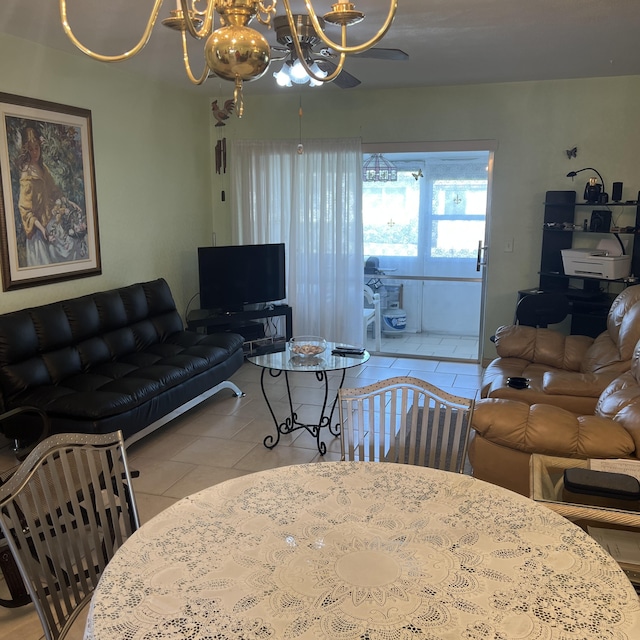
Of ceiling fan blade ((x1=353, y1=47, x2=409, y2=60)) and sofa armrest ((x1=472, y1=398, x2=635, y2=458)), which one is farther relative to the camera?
ceiling fan blade ((x1=353, y1=47, x2=409, y2=60))

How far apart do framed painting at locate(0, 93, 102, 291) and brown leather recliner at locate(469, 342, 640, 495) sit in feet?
10.1

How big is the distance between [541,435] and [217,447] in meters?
2.17

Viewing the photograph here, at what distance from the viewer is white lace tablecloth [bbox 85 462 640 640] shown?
1.21 m

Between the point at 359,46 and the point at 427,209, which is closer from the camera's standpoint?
the point at 359,46

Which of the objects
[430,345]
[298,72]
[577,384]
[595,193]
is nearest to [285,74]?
[298,72]

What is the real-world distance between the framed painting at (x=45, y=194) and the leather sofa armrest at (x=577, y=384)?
337 centimetres

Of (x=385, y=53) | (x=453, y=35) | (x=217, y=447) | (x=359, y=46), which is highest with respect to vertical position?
(x=453, y=35)

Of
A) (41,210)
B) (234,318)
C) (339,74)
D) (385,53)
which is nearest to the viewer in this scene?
(339,74)

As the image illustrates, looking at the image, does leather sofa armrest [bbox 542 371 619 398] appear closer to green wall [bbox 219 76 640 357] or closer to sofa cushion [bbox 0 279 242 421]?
green wall [bbox 219 76 640 357]

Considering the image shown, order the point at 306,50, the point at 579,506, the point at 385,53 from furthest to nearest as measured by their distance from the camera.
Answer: the point at 385,53 < the point at 306,50 < the point at 579,506

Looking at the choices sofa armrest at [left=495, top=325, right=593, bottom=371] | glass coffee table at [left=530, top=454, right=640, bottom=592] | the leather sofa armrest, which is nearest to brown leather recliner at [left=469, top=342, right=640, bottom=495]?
glass coffee table at [left=530, top=454, right=640, bottom=592]

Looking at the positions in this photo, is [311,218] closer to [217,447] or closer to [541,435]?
[217,447]

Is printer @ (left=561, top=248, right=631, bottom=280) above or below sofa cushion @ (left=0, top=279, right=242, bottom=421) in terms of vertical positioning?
above

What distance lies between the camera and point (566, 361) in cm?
413
